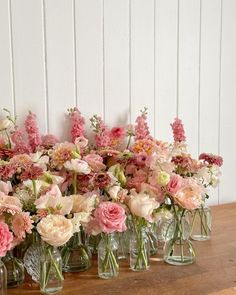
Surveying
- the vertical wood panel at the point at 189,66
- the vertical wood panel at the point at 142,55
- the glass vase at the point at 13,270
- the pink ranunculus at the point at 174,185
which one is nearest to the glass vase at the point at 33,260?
the glass vase at the point at 13,270

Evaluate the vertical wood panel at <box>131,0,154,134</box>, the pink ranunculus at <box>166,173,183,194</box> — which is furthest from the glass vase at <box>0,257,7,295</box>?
the vertical wood panel at <box>131,0,154,134</box>

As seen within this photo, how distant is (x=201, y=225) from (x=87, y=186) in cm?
49

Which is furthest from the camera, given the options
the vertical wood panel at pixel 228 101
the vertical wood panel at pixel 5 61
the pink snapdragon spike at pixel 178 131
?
the vertical wood panel at pixel 228 101

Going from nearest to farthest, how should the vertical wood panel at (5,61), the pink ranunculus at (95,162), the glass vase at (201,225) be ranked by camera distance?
the pink ranunculus at (95,162)
the vertical wood panel at (5,61)
the glass vase at (201,225)

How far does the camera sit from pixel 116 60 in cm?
149

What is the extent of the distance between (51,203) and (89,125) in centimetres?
52

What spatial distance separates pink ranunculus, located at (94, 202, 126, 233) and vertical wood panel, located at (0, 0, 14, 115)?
0.47 metres

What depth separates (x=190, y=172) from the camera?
4.13ft

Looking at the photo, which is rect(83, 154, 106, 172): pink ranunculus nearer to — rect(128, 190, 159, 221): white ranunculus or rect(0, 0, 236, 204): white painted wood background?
rect(128, 190, 159, 221): white ranunculus

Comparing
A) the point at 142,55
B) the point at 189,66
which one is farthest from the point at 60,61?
the point at 189,66

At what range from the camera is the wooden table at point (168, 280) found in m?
1.02

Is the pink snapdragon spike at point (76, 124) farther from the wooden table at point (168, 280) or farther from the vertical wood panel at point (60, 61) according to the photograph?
the wooden table at point (168, 280)

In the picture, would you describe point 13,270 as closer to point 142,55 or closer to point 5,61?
point 5,61

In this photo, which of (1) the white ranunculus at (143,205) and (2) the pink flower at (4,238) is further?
(1) the white ranunculus at (143,205)
